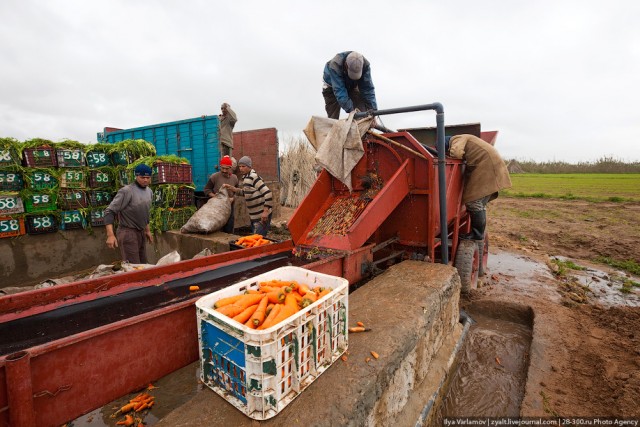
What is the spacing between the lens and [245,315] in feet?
5.47

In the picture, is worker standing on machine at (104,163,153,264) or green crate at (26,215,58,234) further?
green crate at (26,215,58,234)

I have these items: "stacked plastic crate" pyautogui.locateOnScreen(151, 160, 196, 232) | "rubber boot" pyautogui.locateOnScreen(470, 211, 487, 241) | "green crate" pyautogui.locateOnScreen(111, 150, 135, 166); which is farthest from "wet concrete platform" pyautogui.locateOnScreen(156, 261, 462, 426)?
"green crate" pyautogui.locateOnScreen(111, 150, 135, 166)

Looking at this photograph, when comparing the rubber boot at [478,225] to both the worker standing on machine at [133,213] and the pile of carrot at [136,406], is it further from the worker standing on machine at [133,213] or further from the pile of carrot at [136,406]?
the worker standing on machine at [133,213]

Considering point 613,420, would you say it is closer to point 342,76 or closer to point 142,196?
point 342,76

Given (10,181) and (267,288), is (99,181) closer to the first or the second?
(10,181)

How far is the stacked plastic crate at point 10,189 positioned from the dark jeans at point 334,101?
635 cm

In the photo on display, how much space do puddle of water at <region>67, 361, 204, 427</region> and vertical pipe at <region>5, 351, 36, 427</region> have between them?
16.6 inches

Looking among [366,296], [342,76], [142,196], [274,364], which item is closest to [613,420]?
[366,296]

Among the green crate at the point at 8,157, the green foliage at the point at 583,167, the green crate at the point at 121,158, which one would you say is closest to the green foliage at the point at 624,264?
the green crate at the point at 121,158

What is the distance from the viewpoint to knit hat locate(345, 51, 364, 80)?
16.0 ft

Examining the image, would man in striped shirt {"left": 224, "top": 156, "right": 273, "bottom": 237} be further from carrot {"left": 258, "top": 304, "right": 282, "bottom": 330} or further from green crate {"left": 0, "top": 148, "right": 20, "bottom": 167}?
green crate {"left": 0, "top": 148, "right": 20, "bottom": 167}

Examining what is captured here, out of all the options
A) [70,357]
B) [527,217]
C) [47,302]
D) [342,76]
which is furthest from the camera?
[527,217]

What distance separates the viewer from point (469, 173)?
4879 mm

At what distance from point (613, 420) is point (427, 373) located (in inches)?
54.1
